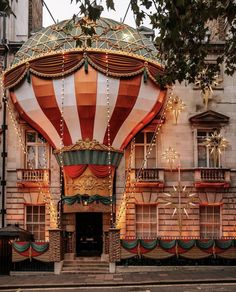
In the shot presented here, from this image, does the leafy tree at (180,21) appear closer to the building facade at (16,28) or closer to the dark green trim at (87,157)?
the dark green trim at (87,157)

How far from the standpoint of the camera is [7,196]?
3012 cm

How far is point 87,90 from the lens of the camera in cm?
2727

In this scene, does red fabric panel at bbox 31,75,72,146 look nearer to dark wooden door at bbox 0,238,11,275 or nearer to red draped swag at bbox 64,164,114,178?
red draped swag at bbox 64,164,114,178

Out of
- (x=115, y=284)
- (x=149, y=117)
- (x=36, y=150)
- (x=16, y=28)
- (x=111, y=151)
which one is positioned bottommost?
(x=115, y=284)

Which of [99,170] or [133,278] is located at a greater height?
[99,170]

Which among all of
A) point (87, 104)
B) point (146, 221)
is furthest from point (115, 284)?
point (87, 104)

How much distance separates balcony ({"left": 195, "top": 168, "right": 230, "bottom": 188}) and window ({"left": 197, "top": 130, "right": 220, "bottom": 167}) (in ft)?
3.06

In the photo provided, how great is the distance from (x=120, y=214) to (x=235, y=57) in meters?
16.0

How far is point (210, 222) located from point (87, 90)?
33.5 ft

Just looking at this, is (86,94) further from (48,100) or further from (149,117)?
(149,117)

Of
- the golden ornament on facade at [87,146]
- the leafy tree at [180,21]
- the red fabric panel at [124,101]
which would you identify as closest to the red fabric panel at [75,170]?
the golden ornament on facade at [87,146]

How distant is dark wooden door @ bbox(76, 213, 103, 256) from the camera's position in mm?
29938

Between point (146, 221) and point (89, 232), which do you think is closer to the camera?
point (89, 232)

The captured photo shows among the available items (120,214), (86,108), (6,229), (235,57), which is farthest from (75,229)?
(235,57)
